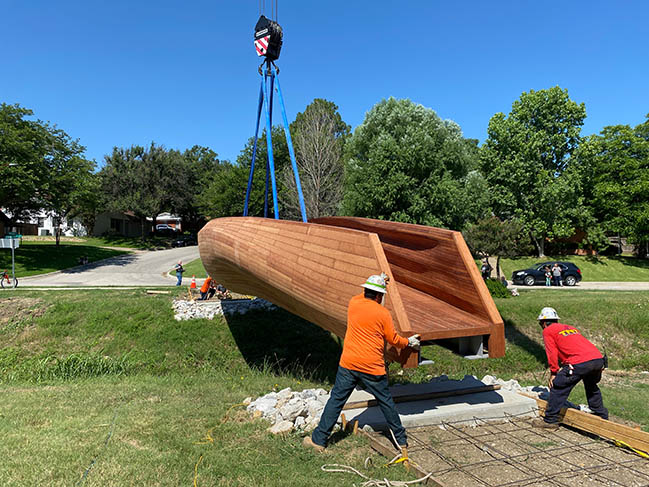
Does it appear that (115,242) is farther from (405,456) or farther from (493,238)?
(405,456)

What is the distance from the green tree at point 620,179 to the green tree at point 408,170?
12.0 m

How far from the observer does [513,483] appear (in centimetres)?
344

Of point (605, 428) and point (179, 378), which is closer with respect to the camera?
point (605, 428)

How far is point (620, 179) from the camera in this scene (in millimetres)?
29531

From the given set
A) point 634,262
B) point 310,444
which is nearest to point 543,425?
point 310,444

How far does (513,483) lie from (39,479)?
3.85m

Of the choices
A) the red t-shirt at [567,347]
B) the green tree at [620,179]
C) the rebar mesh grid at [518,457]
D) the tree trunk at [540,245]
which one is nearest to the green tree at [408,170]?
the tree trunk at [540,245]

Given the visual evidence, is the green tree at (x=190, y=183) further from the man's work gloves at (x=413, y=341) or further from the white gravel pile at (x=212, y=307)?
the man's work gloves at (x=413, y=341)

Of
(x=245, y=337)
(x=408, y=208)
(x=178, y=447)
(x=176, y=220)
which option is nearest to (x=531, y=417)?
(x=178, y=447)

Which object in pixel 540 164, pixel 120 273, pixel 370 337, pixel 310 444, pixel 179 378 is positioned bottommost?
pixel 179 378

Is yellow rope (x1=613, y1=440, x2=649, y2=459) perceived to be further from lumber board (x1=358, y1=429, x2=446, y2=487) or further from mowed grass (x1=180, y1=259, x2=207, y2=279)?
mowed grass (x1=180, y1=259, x2=207, y2=279)

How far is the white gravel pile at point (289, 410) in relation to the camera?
15.3 ft

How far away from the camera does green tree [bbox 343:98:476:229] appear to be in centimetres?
2141

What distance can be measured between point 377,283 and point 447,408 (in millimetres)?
2105
